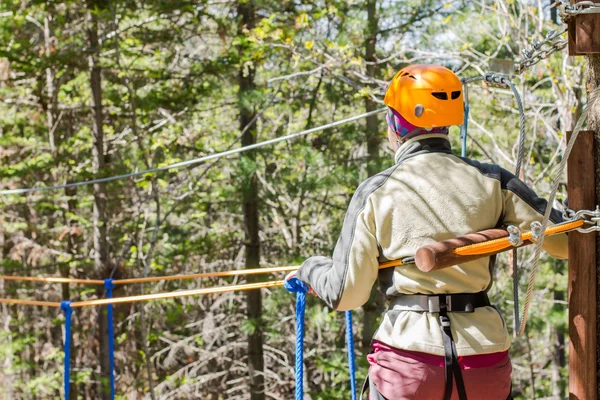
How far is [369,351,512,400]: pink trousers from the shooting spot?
1.71 m

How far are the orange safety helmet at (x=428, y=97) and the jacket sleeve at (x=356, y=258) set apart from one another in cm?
23

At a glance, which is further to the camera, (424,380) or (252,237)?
(252,237)

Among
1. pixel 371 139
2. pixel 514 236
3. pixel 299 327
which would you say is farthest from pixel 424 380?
pixel 371 139

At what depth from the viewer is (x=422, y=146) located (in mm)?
1847

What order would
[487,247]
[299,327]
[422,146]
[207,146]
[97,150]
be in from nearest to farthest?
1. [487,247]
2. [422,146]
3. [299,327]
4. [97,150]
5. [207,146]

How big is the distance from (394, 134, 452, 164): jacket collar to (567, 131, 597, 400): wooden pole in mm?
350

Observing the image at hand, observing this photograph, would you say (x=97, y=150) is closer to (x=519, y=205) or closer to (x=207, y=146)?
(x=207, y=146)

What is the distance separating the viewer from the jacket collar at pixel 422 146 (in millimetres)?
1841

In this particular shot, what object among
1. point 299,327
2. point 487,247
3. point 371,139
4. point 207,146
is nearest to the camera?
point 487,247

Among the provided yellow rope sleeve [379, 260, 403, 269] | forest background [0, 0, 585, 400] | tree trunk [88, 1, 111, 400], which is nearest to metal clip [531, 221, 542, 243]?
yellow rope sleeve [379, 260, 403, 269]

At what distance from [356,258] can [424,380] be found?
355mm

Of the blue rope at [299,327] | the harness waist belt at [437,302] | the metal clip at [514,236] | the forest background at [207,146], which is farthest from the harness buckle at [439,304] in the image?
the forest background at [207,146]

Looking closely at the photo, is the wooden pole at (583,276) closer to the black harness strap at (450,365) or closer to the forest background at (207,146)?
the black harness strap at (450,365)

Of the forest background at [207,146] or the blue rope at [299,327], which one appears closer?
the blue rope at [299,327]
